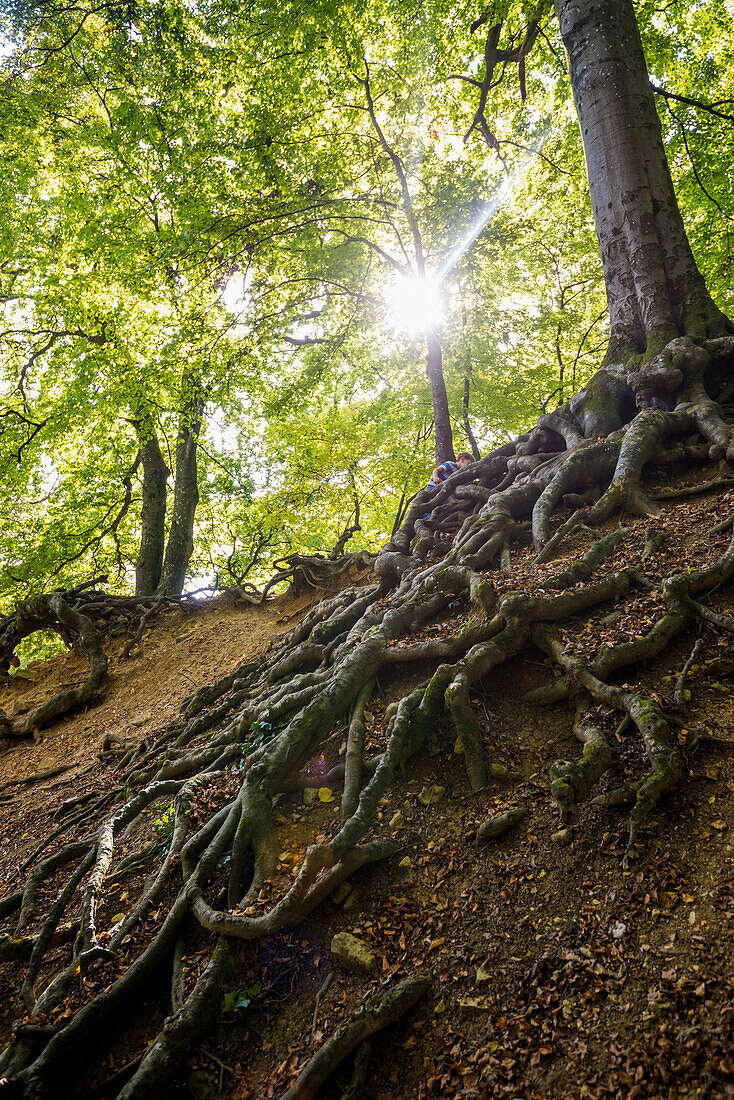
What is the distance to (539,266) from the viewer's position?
44.0ft

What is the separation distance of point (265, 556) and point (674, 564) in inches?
671

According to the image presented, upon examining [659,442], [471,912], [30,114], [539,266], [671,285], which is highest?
[30,114]

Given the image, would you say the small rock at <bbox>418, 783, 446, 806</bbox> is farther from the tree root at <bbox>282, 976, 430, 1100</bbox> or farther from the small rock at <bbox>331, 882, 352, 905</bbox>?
the tree root at <bbox>282, 976, 430, 1100</bbox>

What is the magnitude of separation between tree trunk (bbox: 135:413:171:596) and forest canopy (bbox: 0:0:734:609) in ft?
0.25

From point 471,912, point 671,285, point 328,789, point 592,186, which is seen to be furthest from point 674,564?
point 592,186

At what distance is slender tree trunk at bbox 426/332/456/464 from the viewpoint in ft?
35.2

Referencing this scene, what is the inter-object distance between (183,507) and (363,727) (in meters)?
10.3

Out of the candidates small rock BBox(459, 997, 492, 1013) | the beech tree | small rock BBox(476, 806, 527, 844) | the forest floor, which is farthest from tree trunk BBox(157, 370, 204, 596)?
small rock BBox(459, 997, 492, 1013)

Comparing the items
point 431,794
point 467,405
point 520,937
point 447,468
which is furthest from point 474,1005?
point 467,405

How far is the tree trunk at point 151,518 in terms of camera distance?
479 inches

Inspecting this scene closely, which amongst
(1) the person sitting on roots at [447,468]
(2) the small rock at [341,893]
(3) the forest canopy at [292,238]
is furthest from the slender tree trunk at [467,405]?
(2) the small rock at [341,893]

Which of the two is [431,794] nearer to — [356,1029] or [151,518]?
[356,1029]

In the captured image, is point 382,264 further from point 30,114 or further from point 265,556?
point 265,556

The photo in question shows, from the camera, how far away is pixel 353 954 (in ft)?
8.17
